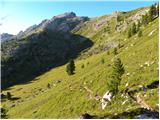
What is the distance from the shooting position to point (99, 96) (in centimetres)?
7412

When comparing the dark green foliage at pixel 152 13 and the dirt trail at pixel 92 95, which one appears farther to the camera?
the dark green foliage at pixel 152 13

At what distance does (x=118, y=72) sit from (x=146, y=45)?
34.6 metres

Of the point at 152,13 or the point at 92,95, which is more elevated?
the point at 152,13

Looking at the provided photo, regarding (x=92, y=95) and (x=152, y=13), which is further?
(x=152, y=13)

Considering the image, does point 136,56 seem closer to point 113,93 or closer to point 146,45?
point 146,45

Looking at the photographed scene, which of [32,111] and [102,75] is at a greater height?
[102,75]

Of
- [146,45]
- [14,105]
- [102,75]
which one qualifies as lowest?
[14,105]

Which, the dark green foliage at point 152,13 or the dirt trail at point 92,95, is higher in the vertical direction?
the dark green foliage at point 152,13

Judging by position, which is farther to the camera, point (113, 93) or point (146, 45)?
point (146, 45)

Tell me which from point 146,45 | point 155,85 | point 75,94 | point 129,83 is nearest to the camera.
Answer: point 155,85

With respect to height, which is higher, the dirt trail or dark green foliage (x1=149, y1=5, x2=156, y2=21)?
dark green foliage (x1=149, y1=5, x2=156, y2=21)

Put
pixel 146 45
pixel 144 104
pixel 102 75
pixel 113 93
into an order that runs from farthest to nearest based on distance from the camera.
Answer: pixel 146 45, pixel 102 75, pixel 113 93, pixel 144 104

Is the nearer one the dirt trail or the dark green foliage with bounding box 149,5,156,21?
the dirt trail

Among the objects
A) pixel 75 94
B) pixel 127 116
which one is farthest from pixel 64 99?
pixel 127 116
